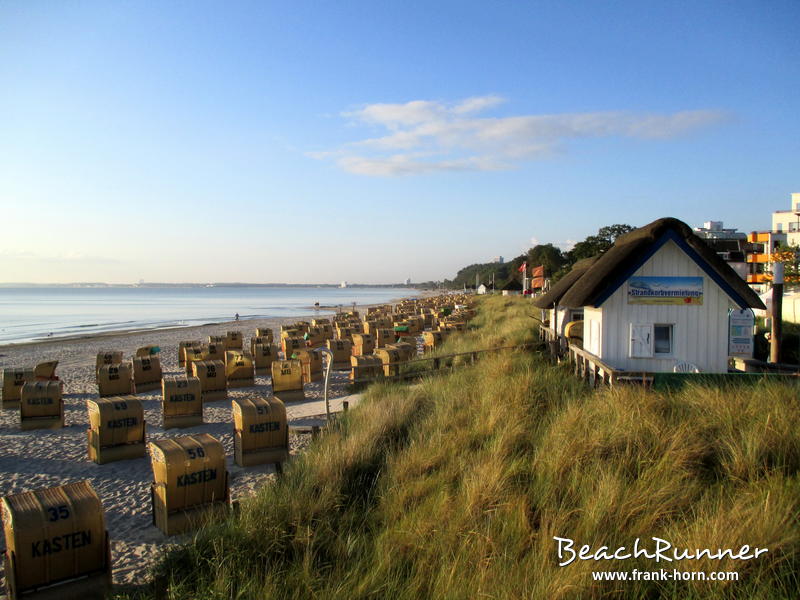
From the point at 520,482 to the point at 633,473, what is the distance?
3.90ft

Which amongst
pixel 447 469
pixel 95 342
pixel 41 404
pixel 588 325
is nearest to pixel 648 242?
pixel 588 325

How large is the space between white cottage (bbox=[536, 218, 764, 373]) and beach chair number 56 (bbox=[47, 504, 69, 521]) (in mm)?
8850

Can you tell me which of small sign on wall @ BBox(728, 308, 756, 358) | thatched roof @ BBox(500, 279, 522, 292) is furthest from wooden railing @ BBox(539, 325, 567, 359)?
thatched roof @ BBox(500, 279, 522, 292)

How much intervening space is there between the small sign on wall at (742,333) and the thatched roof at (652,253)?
16.6ft

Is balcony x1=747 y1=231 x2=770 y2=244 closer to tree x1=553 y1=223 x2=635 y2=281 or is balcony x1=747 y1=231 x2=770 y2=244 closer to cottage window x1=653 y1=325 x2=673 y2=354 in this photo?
tree x1=553 y1=223 x2=635 y2=281

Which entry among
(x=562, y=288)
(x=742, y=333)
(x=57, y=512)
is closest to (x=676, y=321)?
(x=562, y=288)

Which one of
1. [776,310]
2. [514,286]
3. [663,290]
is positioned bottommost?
[776,310]

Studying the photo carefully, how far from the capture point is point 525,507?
4.97 metres

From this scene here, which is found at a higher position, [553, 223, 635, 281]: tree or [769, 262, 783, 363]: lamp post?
[553, 223, 635, 281]: tree

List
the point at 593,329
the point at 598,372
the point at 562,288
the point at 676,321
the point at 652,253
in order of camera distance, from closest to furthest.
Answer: the point at 652,253 < the point at 676,321 < the point at 598,372 < the point at 593,329 < the point at 562,288

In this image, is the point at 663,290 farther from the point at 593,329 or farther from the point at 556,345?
the point at 556,345

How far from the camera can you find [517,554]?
4.41 m

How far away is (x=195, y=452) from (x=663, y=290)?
9027 millimetres

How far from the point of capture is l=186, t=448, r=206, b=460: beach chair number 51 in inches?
269
